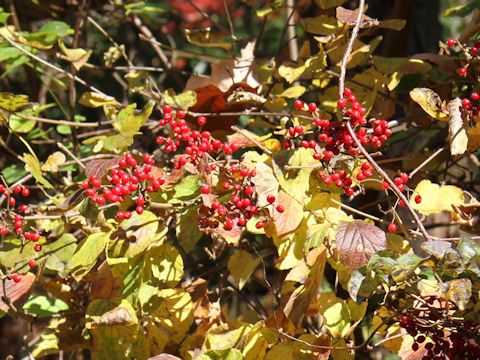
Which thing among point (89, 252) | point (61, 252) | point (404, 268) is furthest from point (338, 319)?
point (61, 252)

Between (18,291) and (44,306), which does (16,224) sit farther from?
(44,306)

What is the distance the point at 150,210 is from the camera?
1.19m

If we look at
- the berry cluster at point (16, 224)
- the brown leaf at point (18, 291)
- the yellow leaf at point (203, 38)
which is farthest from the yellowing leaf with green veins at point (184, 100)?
the brown leaf at point (18, 291)

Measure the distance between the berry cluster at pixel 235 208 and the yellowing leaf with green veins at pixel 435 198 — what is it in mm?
284

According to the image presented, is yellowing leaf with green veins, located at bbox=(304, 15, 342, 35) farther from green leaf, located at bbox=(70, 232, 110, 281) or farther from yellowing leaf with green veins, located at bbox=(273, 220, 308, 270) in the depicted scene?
green leaf, located at bbox=(70, 232, 110, 281)

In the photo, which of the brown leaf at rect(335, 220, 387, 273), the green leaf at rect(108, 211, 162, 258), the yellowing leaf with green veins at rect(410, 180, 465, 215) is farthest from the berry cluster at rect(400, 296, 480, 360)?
the green leaf at rect(108, 211, 162, 258)

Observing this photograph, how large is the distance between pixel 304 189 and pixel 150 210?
33 cm

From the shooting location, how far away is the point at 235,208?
3.47ft

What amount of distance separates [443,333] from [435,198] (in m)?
0.31

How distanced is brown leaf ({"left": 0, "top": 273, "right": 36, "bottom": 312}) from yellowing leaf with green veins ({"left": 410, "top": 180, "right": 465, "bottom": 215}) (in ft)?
2.61

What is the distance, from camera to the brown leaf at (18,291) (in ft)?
3.80

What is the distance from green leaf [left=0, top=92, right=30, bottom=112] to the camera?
1.28 meters

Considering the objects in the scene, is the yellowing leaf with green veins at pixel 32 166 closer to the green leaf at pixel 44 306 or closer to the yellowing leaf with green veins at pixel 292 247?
the green leaf at pixel 44 306

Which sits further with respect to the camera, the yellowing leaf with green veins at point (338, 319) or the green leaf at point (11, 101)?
the green leaf at point (11, 101)
